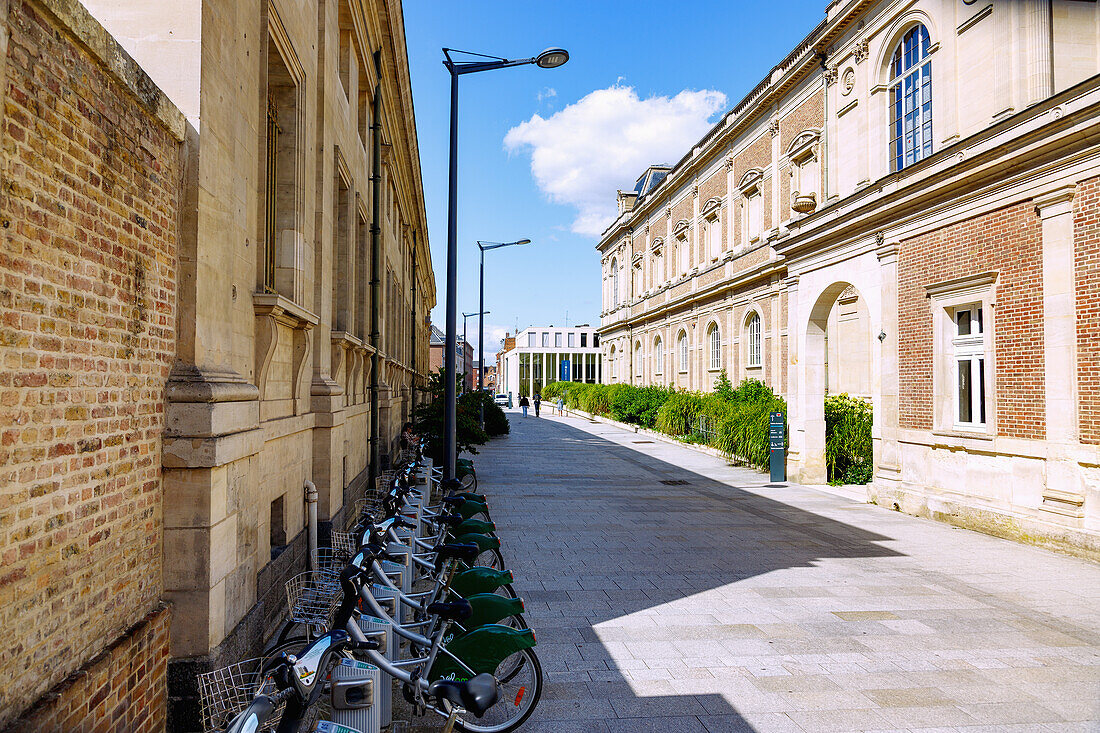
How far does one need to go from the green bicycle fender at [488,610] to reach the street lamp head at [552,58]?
8.54 metres

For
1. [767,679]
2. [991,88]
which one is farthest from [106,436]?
[991,88]

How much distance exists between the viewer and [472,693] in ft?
8.75

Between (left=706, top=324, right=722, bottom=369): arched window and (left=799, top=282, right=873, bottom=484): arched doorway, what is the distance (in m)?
8.28

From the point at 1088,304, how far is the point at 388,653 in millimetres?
9737

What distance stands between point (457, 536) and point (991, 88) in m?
11.3

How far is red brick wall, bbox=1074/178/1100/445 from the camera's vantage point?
8781mm

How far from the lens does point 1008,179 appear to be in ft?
33.3

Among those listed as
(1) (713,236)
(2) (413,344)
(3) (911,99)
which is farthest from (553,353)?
(3) (911,99)

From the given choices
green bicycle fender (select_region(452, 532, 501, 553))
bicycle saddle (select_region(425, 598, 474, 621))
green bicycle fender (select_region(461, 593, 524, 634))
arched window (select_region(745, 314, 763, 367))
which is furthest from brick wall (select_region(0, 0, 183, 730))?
arched window (select_region(745, 314, 763, 367))

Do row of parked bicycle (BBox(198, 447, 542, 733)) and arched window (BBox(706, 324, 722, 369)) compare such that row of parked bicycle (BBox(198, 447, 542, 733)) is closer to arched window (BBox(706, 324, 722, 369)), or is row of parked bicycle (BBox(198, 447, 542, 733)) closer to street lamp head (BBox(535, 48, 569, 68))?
street lamp head (BBox(535, 48, 569, 68))

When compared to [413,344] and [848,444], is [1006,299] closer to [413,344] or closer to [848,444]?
[848,444]

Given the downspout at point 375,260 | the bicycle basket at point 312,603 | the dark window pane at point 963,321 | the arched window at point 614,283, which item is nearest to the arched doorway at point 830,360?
A: the dark window pane at point 963,321

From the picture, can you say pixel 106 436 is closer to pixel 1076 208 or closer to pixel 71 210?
pixel 71 210

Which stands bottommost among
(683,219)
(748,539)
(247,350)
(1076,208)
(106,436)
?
(748,539)
